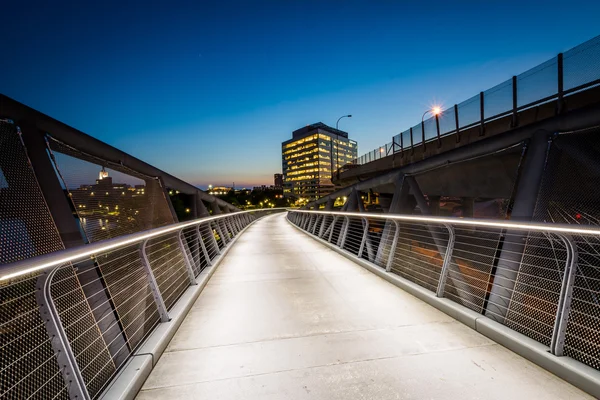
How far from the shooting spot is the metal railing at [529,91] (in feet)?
25.8

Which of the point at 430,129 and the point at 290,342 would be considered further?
the point at 430,129

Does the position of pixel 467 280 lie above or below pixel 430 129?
below

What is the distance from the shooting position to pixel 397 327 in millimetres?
3277

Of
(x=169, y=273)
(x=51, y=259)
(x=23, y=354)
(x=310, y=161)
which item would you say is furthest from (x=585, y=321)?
(x=310, y=161)

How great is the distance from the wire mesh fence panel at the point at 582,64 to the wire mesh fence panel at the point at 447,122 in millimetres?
5143

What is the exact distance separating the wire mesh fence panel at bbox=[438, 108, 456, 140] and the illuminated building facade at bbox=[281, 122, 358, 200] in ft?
433

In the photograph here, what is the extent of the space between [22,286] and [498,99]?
14.0 m

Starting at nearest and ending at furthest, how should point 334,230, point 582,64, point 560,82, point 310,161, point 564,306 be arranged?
point 564,306
point 582,64
point 560,82
point 334,230
point 310,161

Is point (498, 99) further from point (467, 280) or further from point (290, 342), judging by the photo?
point (290, 342)

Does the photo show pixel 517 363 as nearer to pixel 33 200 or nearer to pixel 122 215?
pixel 33 200

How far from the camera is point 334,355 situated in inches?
107

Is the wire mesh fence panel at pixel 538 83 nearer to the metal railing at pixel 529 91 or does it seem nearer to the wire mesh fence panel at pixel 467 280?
the metal railing at pixel 529 91

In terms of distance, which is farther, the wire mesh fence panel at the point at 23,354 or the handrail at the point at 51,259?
the wire mesh fence panel at the point at 23,354

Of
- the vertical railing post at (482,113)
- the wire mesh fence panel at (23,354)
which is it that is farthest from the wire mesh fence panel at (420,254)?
the vertical railing post at (482,113)
